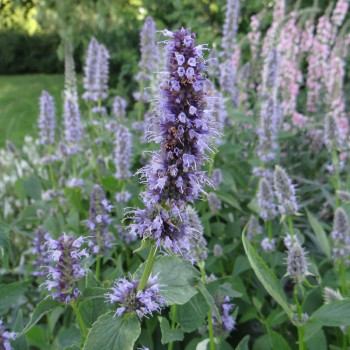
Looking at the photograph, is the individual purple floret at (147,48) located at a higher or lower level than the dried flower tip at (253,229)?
higher

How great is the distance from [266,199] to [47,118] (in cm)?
212

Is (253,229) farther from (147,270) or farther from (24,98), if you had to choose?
(24,98)

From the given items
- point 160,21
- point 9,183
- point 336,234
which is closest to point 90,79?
point 9,183

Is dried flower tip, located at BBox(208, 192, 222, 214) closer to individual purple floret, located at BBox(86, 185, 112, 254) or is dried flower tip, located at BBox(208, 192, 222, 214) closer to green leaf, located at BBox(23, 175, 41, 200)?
individual purple floret, located at BBox(86, 185, 112, 254)

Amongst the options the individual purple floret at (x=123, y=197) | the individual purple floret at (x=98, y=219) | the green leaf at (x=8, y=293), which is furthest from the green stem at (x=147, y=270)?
the individual purple floret at (x=123, y=197)

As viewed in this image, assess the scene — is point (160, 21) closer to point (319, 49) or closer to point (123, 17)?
point (123, 17)

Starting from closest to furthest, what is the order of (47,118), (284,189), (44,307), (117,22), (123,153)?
(44,307)
(284,189)
(123,153)
(47,118)
(117,22)

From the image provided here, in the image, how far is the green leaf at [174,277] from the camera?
140 cm

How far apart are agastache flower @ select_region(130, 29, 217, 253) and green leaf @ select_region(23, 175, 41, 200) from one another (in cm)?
302

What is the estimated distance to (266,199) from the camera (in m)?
2.86

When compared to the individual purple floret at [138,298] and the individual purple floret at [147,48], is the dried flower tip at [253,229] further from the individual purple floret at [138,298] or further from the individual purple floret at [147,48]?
the individual purple floret at [147,48]

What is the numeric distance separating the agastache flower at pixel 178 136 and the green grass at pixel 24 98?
829cm

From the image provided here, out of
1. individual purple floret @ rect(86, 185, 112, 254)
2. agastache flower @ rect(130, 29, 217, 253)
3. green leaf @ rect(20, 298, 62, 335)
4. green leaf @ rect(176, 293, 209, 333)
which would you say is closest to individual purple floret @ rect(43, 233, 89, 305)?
green leaf @ rect(20, 298, 62, 335)

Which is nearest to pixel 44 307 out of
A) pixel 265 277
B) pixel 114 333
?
pixel 114 333
